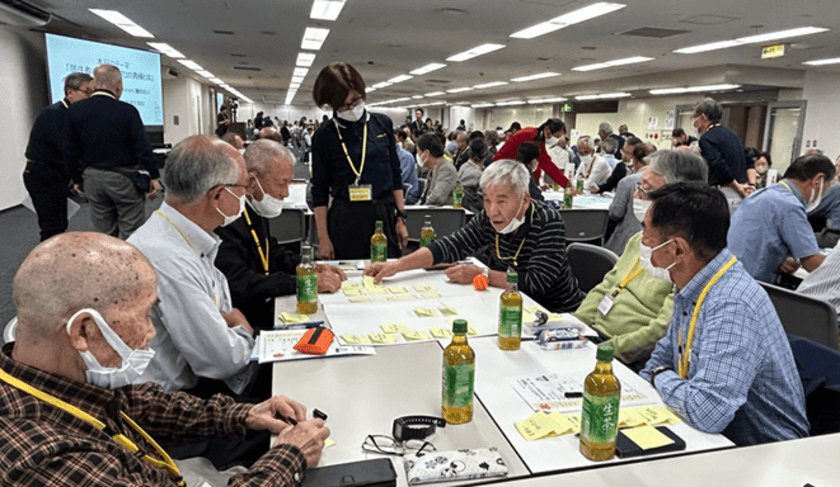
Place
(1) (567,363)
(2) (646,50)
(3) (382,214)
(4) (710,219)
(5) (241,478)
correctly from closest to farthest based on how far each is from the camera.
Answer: (5) (241,478)
(4) (710,219)
(1) (567,363)
(3) (382,214)
(2) (646,50)

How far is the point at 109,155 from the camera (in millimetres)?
4473

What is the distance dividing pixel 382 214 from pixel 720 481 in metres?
2.55

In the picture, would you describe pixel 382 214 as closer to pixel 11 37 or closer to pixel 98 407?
pixel 98 407

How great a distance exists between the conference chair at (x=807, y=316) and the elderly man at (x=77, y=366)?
205cm

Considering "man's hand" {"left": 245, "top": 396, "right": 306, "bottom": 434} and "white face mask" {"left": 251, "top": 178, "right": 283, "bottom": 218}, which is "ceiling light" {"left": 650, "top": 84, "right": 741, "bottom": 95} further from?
"man's hand" {"left": 245, "top": 396, "right": 306, "bottom": 434}

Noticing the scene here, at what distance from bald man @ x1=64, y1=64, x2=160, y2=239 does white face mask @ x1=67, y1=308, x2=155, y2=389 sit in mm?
3972

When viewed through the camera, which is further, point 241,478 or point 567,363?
point 567,363

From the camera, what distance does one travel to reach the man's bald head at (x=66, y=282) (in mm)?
905

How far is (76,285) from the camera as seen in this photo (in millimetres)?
924

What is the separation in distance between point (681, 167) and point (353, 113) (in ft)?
6.00

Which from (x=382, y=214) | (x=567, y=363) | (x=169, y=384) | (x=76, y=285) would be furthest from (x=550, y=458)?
(x=382, y=214)

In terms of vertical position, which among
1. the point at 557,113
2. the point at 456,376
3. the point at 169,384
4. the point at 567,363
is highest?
the point at 557,113

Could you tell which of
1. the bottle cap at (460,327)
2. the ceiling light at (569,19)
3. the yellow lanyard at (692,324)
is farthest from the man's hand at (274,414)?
the ceiling light at (569,19)

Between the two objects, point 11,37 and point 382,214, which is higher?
point 11,37
